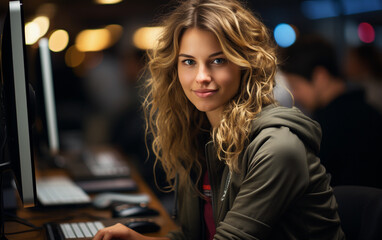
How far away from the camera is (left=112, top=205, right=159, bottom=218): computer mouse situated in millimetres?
1779

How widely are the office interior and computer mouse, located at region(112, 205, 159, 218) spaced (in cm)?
154

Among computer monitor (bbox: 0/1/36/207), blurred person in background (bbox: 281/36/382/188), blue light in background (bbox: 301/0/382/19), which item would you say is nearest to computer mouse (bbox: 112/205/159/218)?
computer monitor (bbox: 0/1/36/207)

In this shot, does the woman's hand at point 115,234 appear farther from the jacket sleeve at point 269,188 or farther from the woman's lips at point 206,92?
the woman's lips at point 206,92

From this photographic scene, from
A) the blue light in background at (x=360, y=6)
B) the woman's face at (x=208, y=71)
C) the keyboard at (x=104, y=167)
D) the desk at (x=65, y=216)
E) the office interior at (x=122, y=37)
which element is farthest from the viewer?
the blue light in background at (x=360, y=6)

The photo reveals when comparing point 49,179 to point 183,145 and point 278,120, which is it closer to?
point 183,145

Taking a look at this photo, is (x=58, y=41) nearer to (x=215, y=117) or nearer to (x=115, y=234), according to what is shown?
(x=215, y=117)

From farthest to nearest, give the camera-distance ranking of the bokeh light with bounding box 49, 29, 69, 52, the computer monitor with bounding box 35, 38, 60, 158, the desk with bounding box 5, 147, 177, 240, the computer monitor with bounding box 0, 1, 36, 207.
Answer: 1. the bokeh light with bounding box 49, 29, 69, 52
2. the computer monitor with bounding box 35, 38, 60, 158
3. the desk with bounding box 5, 147, 177, 240
4. the computer monitor with bounding box 0, 1, 36, 207

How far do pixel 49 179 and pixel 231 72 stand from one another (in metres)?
1.55

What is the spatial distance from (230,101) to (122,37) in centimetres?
866

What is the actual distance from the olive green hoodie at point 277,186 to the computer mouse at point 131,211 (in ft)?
1.46

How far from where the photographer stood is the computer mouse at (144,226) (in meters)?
1.60

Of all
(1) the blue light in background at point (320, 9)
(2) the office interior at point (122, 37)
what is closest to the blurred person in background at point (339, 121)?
(2) the office interior at point (122, 37)

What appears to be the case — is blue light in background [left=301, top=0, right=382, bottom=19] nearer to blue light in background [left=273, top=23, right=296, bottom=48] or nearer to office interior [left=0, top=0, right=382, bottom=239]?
office interior [left=0, top=0, right=382, bottom=239]

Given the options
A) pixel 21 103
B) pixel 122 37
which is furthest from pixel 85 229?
pixel 122 37
